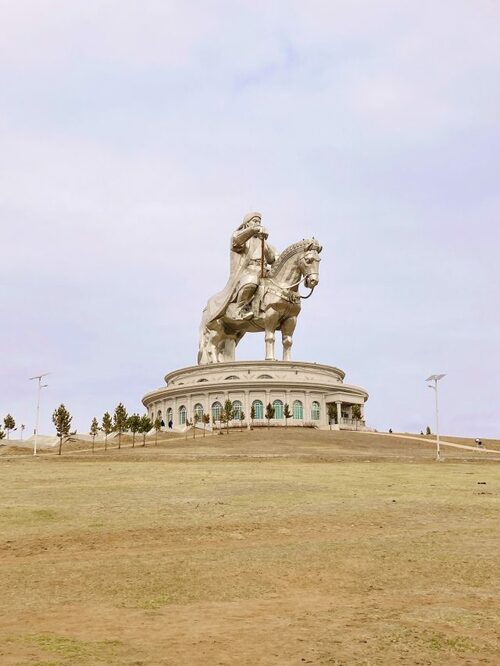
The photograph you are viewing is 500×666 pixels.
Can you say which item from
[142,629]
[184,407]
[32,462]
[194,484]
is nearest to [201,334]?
[184,407]

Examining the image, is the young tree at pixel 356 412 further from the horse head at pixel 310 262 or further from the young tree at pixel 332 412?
the horse head at pixel 310 262

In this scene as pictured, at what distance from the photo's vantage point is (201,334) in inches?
3563

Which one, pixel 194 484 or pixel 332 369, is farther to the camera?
pixel 332 369

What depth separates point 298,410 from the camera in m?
83.7

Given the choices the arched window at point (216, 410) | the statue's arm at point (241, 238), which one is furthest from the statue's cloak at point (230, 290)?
the arched window at point (216, 410)

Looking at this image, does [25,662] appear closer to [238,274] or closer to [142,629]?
[142,629]

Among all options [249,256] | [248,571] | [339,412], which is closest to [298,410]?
[339,412]

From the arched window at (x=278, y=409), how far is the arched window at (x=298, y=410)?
5.30 feet

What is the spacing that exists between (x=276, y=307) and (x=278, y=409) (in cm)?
1132

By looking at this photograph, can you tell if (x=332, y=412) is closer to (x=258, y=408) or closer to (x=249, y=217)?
(x=258, y=408)

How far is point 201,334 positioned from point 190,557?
246ft

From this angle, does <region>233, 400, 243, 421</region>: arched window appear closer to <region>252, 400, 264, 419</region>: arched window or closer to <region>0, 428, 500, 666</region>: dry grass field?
<region>252, 400, 264, 419</region>: arched window

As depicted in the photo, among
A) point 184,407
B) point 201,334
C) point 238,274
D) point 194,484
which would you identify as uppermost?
point 238,274

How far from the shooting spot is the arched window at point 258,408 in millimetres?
82875
